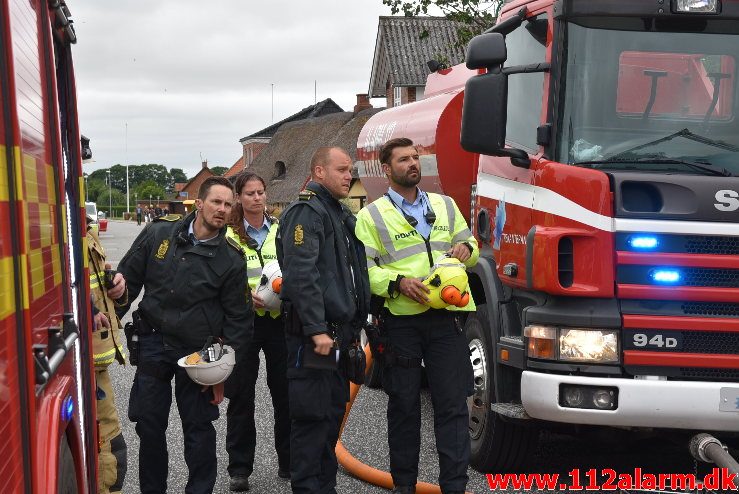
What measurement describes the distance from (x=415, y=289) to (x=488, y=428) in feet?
4.00

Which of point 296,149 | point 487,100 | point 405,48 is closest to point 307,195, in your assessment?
point 487,100

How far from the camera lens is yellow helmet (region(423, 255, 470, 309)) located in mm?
5625

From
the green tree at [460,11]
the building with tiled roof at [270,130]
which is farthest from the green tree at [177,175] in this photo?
the green tree at [460,11]

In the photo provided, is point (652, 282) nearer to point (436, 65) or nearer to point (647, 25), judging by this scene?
point (647, 25)

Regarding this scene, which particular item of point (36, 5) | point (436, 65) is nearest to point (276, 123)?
point (436, 65)

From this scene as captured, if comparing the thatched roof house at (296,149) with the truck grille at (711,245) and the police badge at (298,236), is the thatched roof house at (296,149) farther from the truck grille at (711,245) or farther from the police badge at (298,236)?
the truck grille at (711,245)

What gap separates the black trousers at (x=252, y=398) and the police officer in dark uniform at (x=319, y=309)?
0.88m

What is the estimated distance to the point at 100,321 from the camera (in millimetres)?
5230

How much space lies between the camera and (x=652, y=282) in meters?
5.14

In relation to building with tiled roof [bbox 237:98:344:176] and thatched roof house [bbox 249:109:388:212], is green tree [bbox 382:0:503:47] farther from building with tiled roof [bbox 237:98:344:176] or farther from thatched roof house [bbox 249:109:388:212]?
building with tiled roof [bbox 237:98:344:176]

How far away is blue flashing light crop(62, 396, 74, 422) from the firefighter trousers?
6.86 feet

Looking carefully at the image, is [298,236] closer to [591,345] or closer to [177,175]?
[591,345]

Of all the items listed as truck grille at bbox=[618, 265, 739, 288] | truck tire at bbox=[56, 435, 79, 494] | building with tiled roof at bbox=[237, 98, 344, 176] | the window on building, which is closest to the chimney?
the window on building

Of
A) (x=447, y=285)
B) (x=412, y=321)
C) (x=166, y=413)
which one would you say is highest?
(x=447, y=285)
